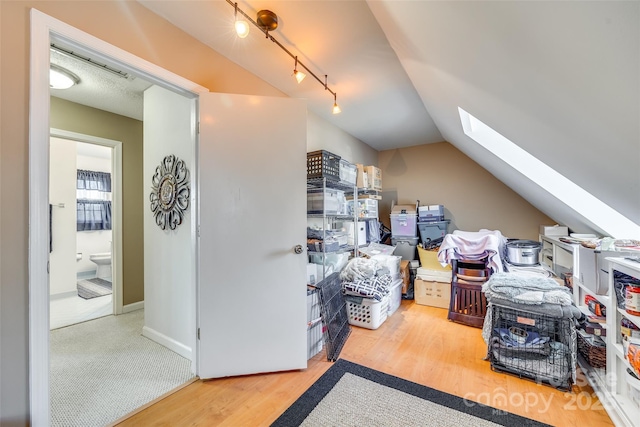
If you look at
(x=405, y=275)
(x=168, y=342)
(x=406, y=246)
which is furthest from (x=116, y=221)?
(x=406, y=246)

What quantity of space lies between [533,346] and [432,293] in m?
1.48

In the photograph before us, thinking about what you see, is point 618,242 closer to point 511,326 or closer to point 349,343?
point 511,326

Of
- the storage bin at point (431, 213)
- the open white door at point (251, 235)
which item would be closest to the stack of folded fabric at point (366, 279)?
the open white door at point (251, 235)

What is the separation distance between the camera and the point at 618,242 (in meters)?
1.63

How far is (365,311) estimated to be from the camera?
2.65 m

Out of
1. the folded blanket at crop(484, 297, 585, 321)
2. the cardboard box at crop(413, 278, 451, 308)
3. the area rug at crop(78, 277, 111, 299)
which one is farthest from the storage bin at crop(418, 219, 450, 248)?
the area rug at crop(78, 277, 111, 299)

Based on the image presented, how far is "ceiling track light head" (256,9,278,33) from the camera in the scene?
1.54m

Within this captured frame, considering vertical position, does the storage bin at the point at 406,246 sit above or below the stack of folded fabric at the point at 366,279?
above

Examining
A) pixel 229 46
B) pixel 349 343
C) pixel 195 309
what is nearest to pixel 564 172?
pixel 349 343

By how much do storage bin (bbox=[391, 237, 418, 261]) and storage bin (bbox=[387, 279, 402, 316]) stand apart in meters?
0.64

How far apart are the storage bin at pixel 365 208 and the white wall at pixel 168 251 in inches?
73.9

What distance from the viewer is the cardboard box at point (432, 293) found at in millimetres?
3184

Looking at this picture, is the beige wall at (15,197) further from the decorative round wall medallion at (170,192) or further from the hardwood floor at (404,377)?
the decorative round wall medallion at (170,192)

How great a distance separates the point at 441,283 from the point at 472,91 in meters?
2.47
